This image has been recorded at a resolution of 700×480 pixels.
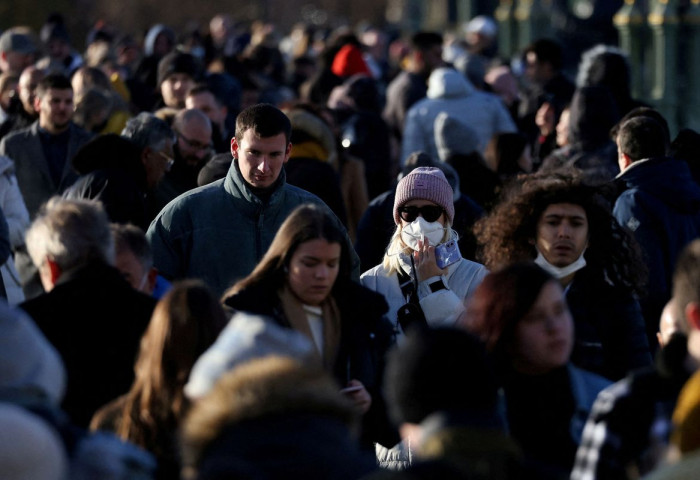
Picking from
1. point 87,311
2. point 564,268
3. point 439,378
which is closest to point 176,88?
point 564,268

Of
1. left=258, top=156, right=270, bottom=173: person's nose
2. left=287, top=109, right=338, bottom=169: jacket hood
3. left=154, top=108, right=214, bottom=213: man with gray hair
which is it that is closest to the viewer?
left=258, top=156, right=270, bottom=173: person's nose

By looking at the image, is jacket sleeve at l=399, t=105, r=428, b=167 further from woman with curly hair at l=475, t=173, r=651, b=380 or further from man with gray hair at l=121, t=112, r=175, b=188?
woman with curly hair at l=475, t=173, r=651, b=380

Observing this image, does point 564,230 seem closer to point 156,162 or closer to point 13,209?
point 156,162

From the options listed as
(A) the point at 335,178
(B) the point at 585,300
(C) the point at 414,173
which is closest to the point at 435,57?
(A) the point at 335,178

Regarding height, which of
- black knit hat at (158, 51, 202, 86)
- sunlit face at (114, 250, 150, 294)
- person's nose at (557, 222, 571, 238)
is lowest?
person's nose at (557, 222, 571, 238)

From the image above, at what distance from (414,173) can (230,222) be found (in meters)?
0.90

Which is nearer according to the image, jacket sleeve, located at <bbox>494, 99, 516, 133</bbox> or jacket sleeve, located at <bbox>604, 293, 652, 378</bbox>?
jacket sleeve, located at <bbox>604, 293, 652, 378</bbox>

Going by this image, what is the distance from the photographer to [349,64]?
17250 millimetres

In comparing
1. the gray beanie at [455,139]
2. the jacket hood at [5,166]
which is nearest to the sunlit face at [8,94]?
the jacket hood at [5,166]

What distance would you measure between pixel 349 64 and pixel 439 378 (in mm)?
13303

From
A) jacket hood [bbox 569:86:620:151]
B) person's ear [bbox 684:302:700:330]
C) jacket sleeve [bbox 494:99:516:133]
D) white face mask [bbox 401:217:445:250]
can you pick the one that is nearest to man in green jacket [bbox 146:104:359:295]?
white face mask [bbox 401:217:445:250]

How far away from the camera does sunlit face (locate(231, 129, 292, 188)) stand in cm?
755

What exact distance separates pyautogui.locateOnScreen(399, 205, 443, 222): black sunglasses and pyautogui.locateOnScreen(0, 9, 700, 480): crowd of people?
10 mm

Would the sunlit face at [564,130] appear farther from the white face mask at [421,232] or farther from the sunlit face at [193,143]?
the white face mask at [421,232]
